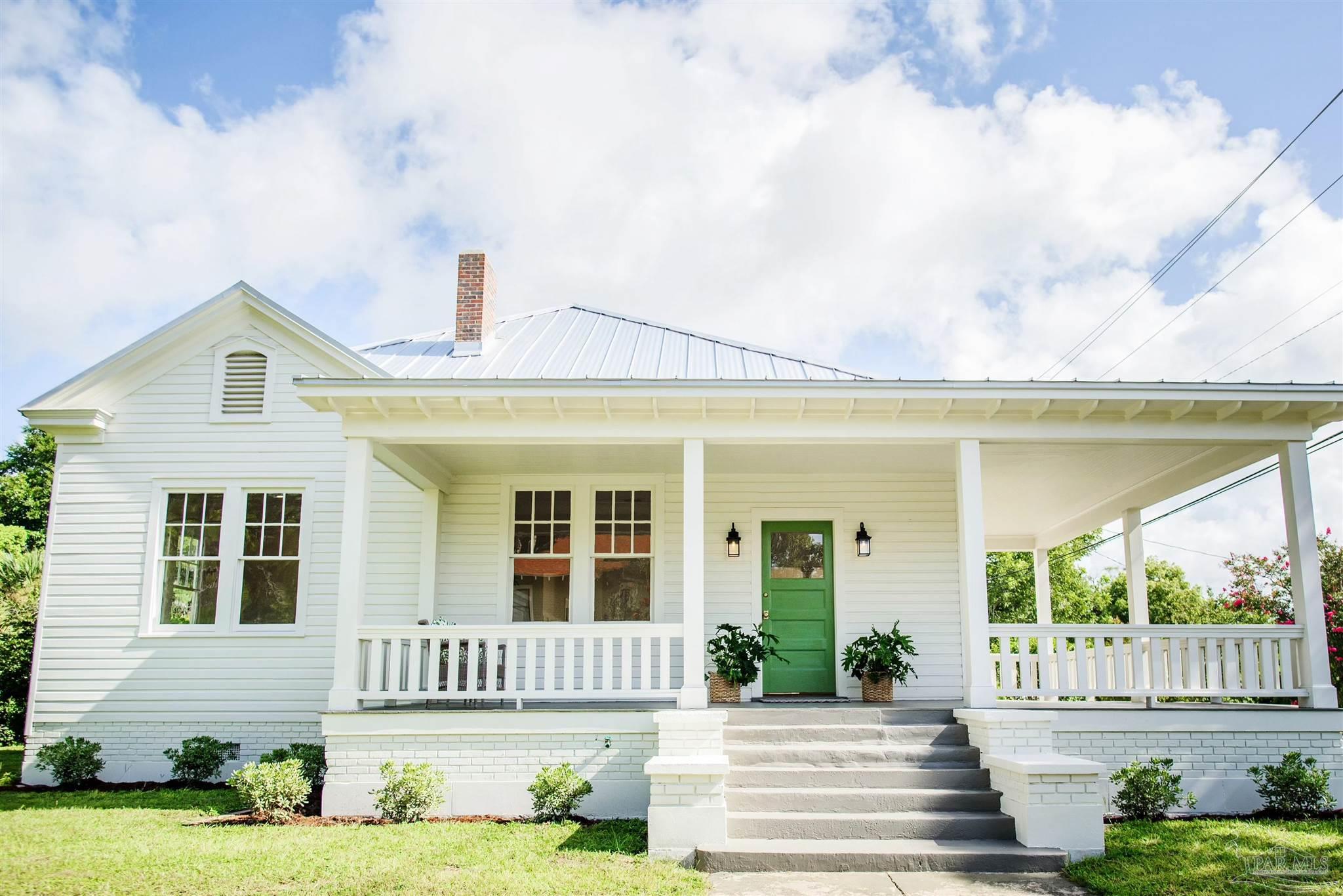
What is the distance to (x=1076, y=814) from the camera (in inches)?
252

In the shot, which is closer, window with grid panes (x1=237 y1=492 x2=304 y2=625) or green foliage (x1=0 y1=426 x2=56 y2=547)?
window with grid panes (x1=237 y1=492 x2=304 y2=625)

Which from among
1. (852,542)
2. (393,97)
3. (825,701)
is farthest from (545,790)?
(393,97)

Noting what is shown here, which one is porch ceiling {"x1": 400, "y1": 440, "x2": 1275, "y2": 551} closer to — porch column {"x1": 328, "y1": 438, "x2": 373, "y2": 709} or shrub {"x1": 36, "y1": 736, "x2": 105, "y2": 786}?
porch column {"x1": 328, "y1": 438, "x2": 373, "y2": 709}

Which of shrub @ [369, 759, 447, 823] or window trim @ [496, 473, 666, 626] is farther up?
window trim @ [496, 473, 666, 626]

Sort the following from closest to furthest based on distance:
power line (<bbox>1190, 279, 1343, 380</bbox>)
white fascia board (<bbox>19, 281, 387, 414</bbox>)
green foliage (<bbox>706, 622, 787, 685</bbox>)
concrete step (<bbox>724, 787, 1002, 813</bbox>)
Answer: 1. concrete step (<bbox>724, 787, 1002, 813</bbox>)
2. green foliage (<bbox>706, 622, 787, 685</bbox>)
3. white fascia board (<bbox>19, 281, 387, 414</bbox>)
4. power line (<bbox>1190, 279, 1343, 380</bbox>)

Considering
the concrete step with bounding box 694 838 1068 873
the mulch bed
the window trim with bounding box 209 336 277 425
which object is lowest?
the mulch bed

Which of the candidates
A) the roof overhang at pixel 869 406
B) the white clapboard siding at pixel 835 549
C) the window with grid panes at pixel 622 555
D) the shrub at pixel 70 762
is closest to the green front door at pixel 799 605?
the white clapboard siding at pixel 835 549

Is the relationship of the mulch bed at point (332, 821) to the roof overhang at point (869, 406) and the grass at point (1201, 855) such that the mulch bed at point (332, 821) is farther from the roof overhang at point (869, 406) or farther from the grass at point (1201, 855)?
the grass at point (1201, 855)

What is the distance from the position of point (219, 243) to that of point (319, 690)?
8158mm

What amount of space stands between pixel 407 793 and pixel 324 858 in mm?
1308

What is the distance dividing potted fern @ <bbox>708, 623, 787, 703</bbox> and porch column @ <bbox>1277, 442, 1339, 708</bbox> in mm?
4909

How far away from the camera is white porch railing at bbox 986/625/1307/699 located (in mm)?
8492

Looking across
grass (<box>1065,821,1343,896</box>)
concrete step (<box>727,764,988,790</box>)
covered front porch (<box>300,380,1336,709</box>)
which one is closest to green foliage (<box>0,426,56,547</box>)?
covered front porch (<box>300,380,1336,709</box>)

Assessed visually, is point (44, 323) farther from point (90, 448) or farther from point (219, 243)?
point (90, 448)
